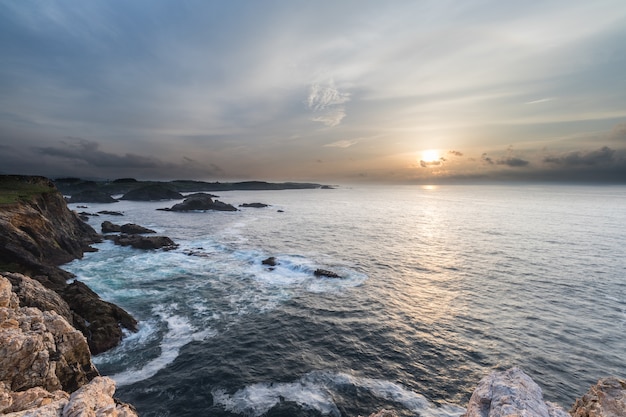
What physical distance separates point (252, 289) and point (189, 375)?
56.6 ft

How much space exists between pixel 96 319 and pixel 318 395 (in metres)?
19.9

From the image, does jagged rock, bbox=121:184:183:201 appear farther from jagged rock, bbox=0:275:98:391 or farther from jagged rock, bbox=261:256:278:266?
jagged rock, bbox=0:275:98:391

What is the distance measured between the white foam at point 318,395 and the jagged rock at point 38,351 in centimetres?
803

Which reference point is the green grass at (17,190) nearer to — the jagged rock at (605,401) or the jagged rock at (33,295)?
the jagged rock at (33,295)

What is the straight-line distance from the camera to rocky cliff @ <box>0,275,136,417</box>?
9320mm

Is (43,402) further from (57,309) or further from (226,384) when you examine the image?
(57,309)

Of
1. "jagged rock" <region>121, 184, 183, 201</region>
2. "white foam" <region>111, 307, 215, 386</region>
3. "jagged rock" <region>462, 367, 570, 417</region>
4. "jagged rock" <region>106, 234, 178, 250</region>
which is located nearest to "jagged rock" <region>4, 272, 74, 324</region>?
"white foam" <region>111, 307, 215, 386</region>

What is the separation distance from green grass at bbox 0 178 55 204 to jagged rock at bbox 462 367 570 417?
184 ft

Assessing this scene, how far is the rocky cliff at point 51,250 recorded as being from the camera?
77.4 feet

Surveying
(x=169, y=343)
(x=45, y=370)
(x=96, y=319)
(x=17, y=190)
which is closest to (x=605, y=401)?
(x=45, y=370)

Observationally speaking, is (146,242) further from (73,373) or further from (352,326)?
(73,373)

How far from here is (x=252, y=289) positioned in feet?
124

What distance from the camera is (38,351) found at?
41.3 ft

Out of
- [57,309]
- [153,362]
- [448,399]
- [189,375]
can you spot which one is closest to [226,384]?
[189,375]
